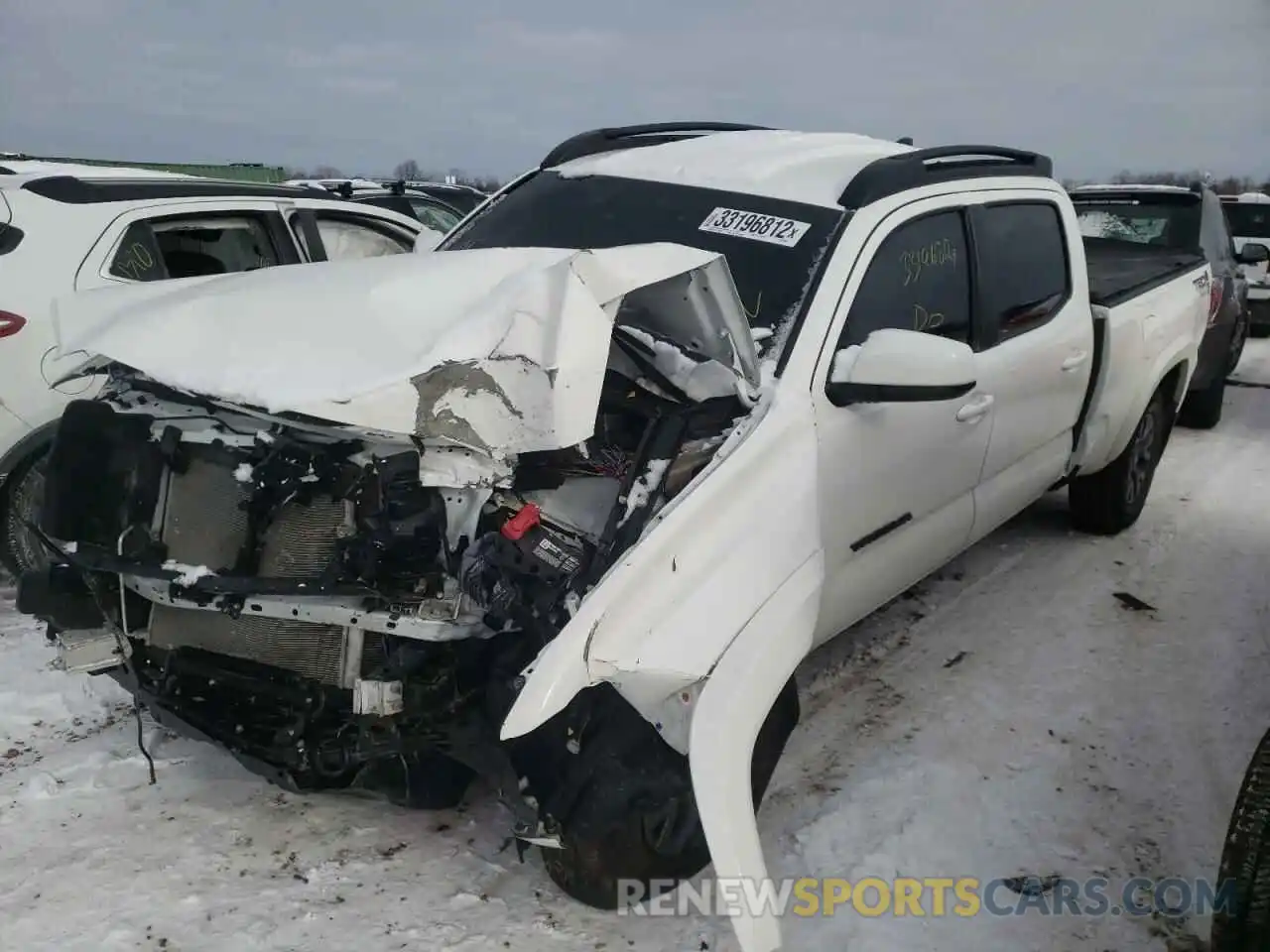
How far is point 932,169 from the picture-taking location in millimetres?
3354

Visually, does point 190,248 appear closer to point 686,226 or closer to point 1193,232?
point 686,226

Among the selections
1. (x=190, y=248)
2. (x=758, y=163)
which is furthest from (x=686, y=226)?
(x=190, y=248)

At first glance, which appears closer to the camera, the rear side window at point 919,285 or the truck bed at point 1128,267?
the rear side window at point 919,285

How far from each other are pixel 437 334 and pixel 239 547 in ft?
2.55

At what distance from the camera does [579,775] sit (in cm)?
227

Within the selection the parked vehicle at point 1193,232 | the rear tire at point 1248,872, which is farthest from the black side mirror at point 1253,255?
the rear tire at point 1248,872

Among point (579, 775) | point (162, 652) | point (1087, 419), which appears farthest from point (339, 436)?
point (1087, 419)

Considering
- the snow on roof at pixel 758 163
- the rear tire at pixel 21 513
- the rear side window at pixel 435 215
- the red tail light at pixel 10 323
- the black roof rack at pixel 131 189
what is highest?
the snow on roof at pixel 758 163

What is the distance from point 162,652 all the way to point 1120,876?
2.70m

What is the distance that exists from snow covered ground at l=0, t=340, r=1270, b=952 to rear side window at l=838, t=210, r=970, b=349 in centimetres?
138

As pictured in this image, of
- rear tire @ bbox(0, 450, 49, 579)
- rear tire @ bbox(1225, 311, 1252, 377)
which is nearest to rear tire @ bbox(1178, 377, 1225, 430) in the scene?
rear tire @ bbox(1225, 311, 1252, 377)

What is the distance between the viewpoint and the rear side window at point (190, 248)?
421cm

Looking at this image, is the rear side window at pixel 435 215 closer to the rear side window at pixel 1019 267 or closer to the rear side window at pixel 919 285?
the rear side window at pixel 1019 267

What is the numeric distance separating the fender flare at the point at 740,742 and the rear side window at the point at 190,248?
306cm
